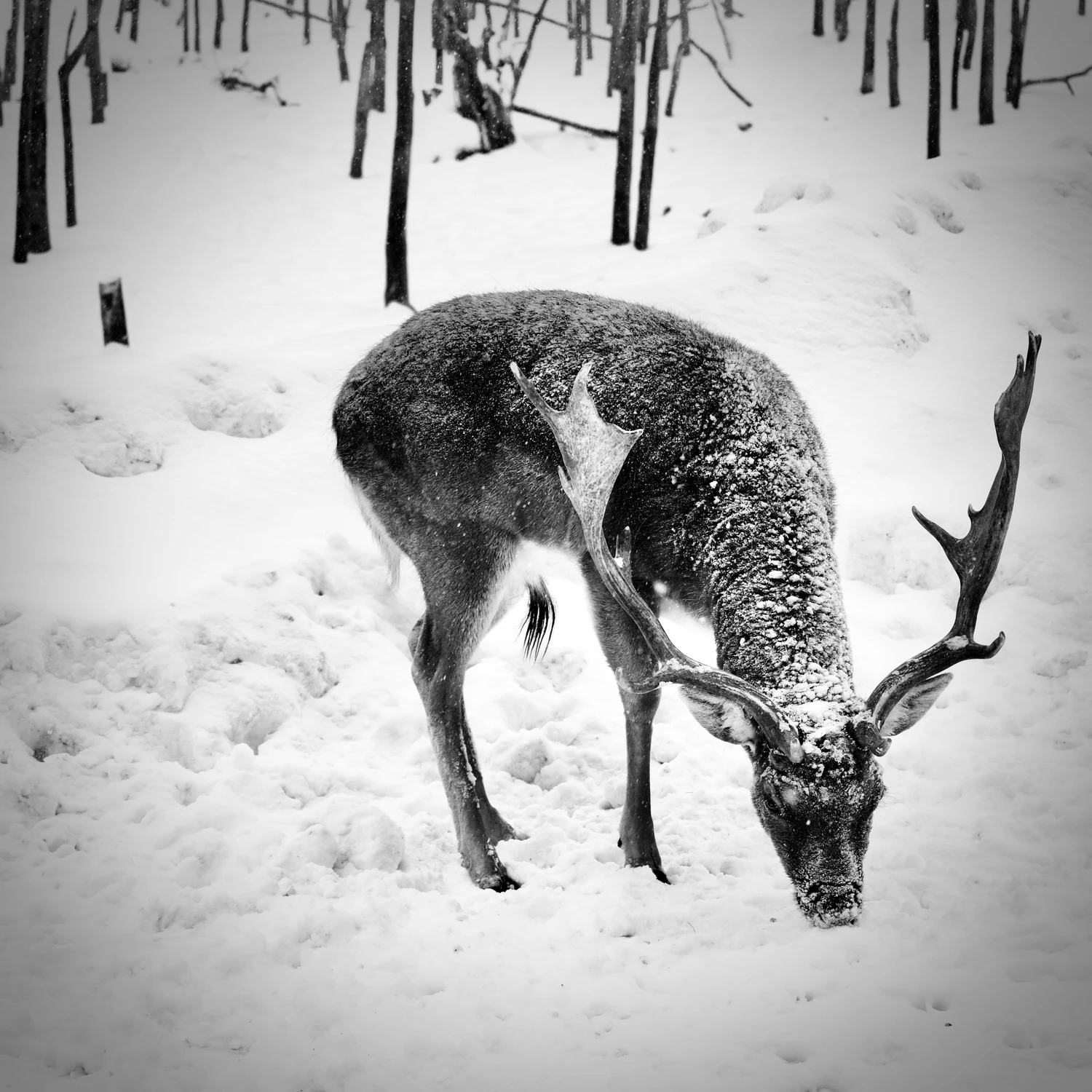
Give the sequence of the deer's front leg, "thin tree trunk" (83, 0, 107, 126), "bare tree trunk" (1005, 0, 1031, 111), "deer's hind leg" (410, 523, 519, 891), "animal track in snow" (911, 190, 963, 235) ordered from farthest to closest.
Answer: "thin tree trunk" (83, 0, 107, 126), "bare tree trunk" (1005, 0, 1031, 111), "animal track in snow" (911, 190, 963, 235), "deer's hind leg" (410, 523, 519, 891), the deer's front leg

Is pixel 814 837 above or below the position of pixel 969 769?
above

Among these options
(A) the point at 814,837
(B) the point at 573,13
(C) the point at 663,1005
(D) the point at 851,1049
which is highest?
(B) the point at 573,13

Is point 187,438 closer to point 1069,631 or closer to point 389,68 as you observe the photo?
point 1069,631

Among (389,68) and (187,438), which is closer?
(187,438)

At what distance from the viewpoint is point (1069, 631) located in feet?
17.4

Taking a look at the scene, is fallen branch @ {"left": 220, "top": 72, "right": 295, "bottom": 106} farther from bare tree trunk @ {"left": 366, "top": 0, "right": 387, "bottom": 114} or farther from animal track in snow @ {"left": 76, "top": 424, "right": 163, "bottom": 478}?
animal track in snow @ {"left": 76, "top": 424, "right": 163, "bottom": 478}

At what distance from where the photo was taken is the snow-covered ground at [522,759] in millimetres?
2791

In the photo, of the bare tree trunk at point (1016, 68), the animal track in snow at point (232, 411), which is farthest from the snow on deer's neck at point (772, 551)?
the bare tree trunk at point (1016, 68)

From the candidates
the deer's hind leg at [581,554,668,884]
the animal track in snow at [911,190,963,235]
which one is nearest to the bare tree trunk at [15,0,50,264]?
the animal track in snow at [911,190,963,235]

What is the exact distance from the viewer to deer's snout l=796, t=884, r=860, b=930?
3.00m

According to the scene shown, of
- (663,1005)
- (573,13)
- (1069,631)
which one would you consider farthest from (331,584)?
(573,13)

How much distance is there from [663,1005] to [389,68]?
30.9m

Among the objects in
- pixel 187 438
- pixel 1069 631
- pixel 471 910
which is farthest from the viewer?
pixel 187 438

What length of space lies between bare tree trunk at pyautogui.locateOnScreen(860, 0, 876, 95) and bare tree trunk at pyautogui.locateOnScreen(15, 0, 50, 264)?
16752 millimetres
